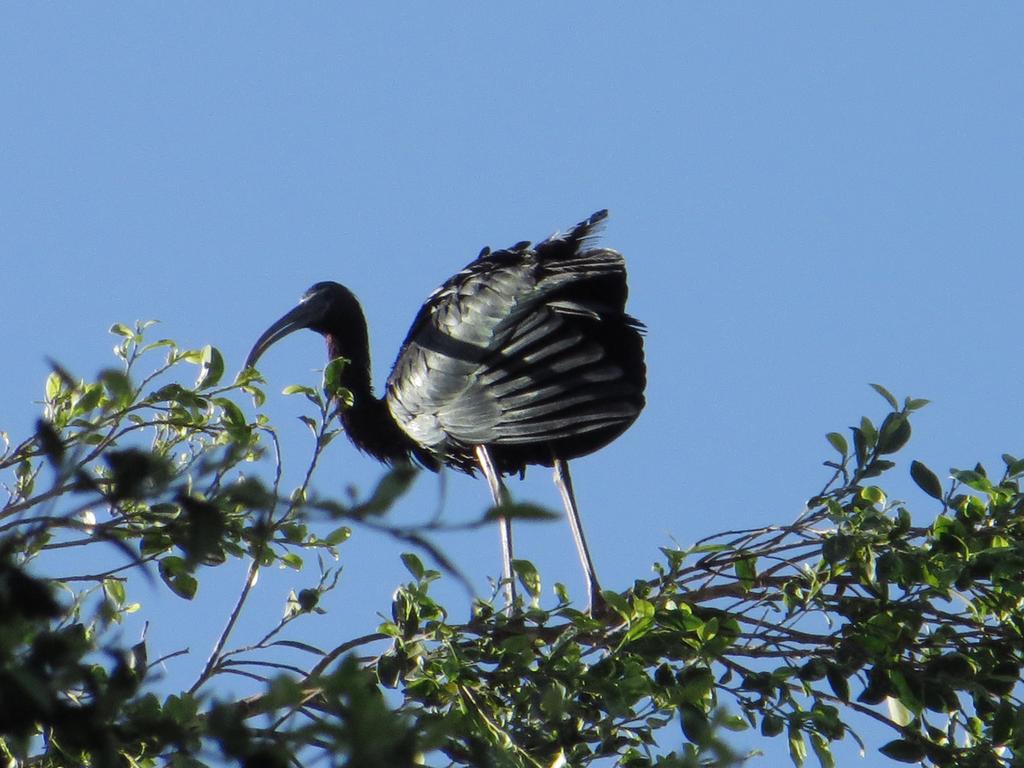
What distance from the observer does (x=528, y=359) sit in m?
6.16

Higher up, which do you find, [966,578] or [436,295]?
[436,295]

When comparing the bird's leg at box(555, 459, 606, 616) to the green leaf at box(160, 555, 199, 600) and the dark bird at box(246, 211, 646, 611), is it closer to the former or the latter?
the dark bird at box(246, 211, 646, 611)

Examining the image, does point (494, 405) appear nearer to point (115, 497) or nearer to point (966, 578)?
point (966, 578)

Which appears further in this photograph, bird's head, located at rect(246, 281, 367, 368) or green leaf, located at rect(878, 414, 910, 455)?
bird's head, located at rect(246, 281, 367, 368)

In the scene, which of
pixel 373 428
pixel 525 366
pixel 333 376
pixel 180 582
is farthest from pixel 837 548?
pixel 373 428

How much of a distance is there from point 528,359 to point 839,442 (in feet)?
5.93

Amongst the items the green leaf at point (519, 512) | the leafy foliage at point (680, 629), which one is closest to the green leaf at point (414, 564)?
the leafy foliage at point (680, 629)

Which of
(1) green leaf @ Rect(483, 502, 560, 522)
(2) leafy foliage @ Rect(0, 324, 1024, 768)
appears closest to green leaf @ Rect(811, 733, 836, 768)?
(2) leafy foliage @ Rect(0, 324, 1024, 768)

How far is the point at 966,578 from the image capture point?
4242 millimetres

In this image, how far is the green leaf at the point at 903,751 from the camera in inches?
165

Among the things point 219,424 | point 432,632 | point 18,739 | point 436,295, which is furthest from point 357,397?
point 18,739

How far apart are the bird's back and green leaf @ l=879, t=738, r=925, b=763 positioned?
186cm

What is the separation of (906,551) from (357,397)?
4.10 metres

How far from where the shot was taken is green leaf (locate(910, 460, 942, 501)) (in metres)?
4.55
